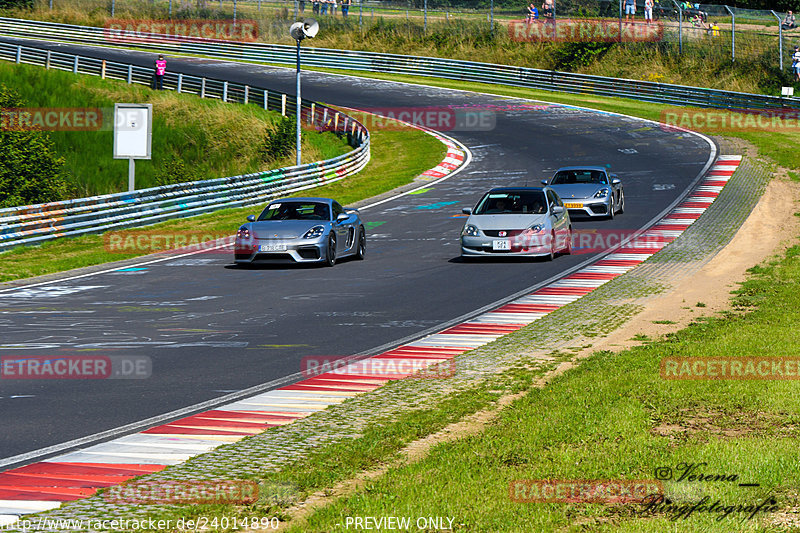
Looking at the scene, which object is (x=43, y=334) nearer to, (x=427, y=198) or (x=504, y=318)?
(x=504, y=318)

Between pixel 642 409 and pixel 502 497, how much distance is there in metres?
2.90

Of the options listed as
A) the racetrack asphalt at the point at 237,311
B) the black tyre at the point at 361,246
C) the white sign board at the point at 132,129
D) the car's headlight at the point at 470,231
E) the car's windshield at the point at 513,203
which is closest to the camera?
the racetrack asphalt at the point at 237,311

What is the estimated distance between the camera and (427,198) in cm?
3347

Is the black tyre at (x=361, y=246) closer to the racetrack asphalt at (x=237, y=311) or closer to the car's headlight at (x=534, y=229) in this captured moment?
the racetrack asphalt at (x=237, y=311)

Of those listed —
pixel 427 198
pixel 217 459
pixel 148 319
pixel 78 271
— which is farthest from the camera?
pixel 427 198

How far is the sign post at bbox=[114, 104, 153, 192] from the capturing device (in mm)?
30234

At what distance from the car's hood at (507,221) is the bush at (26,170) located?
2051 cm

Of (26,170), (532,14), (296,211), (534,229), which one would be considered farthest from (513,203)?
(532,14)

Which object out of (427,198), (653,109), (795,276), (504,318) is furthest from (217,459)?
(653,109)

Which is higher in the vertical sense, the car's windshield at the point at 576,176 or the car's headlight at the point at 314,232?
the car's windshield at the point at 576,176

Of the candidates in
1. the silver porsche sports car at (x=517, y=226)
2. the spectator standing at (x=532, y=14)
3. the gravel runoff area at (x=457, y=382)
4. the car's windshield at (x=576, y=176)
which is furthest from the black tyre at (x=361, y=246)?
the spectator standing at (x=532, y=14)

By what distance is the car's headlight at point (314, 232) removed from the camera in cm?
2041

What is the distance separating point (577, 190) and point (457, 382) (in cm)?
1759

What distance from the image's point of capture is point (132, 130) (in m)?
30.4
